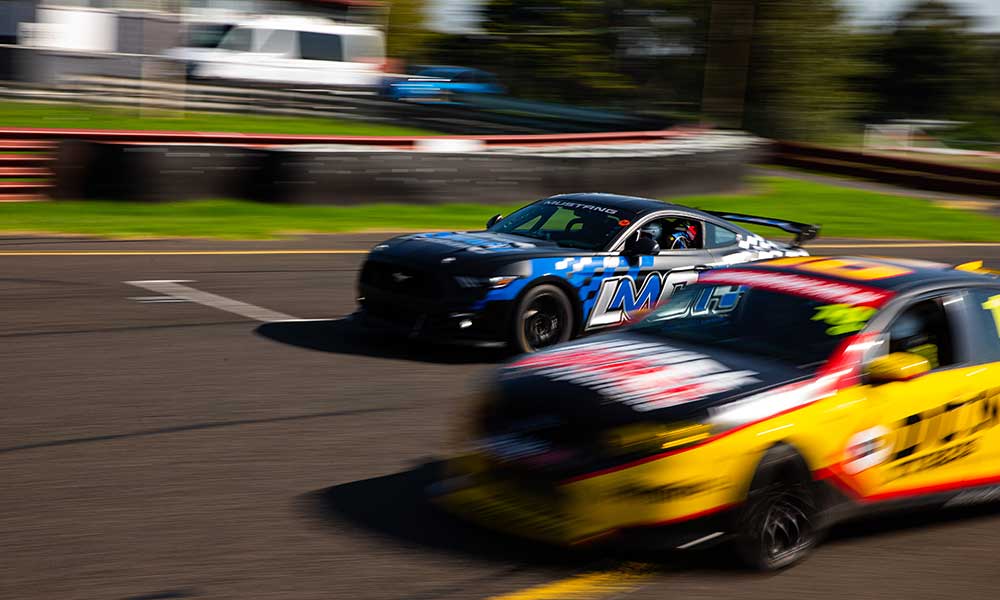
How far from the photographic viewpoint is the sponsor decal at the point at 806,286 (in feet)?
19.7

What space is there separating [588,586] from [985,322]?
2678 millimetres

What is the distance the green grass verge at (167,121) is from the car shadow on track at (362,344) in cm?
1461

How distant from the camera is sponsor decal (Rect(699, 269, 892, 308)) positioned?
6016mm

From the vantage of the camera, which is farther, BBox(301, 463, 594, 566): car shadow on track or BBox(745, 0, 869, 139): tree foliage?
BBox(745, 0, 869, 139): tree foliage

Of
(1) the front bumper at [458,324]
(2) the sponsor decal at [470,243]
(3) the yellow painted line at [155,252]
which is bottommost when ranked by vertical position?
(3) the yellow painted line at [155,252]

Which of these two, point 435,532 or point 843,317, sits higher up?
point 843,317

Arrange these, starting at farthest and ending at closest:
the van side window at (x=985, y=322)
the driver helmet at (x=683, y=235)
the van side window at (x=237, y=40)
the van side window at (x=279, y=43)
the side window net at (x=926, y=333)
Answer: the van side window at (x=279, y=43), the van side window at (x=237, y=40), the driver helmet at (x=683, y=235), the van side window at (x=985, y=322), the side window net at (x=926, y=333)

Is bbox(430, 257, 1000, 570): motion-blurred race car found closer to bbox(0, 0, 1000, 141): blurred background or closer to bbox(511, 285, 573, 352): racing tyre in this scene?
bbox(511, 285, 573, 352): racing tyre

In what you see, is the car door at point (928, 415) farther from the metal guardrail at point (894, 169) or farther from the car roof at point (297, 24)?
the car roof at point (297, 24)

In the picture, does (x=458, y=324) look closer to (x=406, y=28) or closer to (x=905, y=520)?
(x=905, y=520)

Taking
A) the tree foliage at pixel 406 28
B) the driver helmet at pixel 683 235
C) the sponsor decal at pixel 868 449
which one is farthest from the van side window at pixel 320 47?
the tree foliage at pixel 406 28

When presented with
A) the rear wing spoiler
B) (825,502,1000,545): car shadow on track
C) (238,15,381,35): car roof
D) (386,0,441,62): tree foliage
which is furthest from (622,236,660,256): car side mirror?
(386,0,441,62): tree foliage

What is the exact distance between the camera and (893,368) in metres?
5.62

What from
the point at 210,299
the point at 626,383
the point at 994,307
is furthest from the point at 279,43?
the point at 626,383
